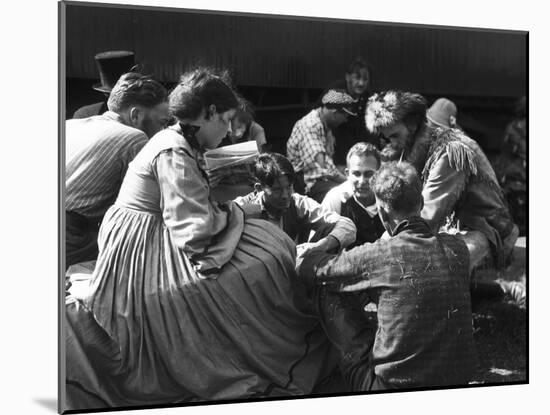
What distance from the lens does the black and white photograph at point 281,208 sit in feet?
23.0

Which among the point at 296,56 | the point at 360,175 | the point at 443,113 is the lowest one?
the point at 360,175

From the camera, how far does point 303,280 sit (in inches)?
294

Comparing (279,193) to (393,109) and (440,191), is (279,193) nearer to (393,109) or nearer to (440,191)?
(393,109)

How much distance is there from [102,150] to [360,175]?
1795 millimetres

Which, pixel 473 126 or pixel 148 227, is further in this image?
pixel 473 126

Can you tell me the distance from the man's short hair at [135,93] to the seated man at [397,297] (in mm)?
1428

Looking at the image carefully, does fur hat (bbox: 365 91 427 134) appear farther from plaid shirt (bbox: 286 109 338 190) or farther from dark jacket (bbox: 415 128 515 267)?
plaid shirt (bbox: 286 109 338 190)

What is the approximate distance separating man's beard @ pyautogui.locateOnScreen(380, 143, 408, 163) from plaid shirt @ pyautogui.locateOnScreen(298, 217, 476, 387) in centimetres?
45

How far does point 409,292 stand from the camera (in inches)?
299

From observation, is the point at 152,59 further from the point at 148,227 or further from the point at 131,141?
the point at 148,227

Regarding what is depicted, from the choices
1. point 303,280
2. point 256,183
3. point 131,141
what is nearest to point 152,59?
point 131,141

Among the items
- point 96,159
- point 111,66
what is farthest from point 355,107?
point 96,159

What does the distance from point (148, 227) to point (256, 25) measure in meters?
1.53

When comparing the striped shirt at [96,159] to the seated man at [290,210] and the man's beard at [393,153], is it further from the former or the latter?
the man's beard at [393,153]
